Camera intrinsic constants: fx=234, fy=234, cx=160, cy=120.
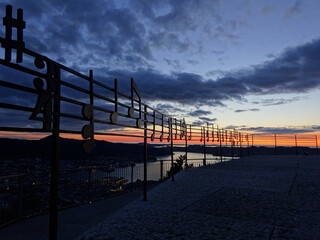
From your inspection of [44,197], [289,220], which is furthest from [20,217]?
[289,220]

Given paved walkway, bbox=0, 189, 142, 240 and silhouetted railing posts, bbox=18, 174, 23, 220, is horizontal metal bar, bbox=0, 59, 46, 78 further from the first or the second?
silhouetted railing posts, bbox=18, 174, 23, 220

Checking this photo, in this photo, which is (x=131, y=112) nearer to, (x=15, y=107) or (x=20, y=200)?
(x=20, y=200)

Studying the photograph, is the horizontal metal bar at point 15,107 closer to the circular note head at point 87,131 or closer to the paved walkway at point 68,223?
the circular note head at point 87,131

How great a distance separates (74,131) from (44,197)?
3.27m

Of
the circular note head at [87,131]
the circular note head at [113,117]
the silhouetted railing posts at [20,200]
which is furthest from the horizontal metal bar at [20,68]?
the silhouetted railing posts at [20,200]

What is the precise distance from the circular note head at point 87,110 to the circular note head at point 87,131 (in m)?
0.22

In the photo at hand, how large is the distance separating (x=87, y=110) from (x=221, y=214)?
4.32 metres

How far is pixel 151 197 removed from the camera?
849cm

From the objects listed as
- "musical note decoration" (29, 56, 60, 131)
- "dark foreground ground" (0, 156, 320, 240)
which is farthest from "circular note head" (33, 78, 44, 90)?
"dark foreground ground" (0, 156, 320, 240)

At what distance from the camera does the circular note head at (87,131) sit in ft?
15.4

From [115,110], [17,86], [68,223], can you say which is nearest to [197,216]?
[68,223]

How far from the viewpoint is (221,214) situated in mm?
6164

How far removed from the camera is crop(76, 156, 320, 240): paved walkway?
16.1 feet

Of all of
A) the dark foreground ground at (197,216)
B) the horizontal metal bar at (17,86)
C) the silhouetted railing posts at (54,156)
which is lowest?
the dark foreground ground at (197,216)
